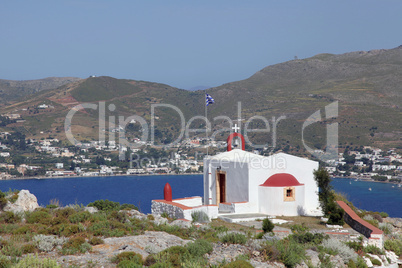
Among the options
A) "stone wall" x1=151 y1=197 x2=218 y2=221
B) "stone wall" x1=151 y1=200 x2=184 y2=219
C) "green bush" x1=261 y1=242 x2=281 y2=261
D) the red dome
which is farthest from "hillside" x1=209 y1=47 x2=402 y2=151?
"green bush" x1=261 y1=242 x2=281 y2=261

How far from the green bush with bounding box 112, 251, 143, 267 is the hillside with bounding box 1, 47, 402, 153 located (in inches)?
3037

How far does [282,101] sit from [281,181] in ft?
301

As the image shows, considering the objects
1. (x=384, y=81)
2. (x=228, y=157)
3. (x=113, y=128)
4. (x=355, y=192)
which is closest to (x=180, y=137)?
(x=113, y=128)

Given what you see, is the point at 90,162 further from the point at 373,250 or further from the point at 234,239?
the point at 234,239

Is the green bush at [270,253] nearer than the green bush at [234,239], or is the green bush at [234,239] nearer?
the green bush at [270,253]

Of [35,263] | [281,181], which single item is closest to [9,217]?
[35,263]

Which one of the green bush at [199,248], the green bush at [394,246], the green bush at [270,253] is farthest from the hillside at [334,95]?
the green bush at [199,248]

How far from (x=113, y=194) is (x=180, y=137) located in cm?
2896

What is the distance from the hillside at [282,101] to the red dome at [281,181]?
220 feet

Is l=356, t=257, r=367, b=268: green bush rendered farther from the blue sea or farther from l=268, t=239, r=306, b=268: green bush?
the blue sea

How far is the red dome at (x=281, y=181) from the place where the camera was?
1823cm

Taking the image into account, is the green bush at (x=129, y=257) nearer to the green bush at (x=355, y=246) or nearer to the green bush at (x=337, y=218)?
the green bush at (x=355, y=246)

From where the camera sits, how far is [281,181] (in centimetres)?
1828

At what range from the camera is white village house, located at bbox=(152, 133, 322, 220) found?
1817cm
